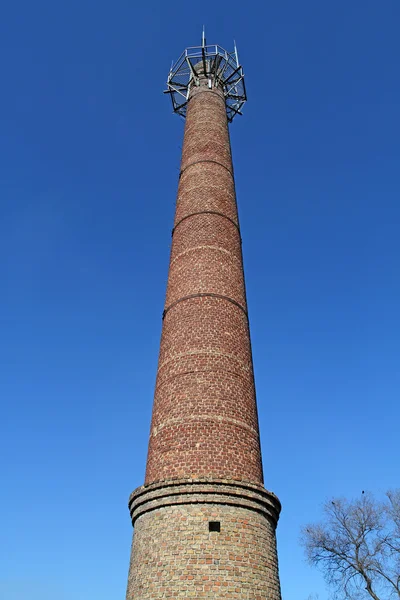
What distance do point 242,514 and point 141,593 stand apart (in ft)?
5.49

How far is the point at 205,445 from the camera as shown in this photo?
7.55 meters

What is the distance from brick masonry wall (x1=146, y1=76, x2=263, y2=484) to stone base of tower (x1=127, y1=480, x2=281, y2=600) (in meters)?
0.27

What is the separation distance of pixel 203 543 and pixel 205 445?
1415 mm

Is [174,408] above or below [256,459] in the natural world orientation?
above

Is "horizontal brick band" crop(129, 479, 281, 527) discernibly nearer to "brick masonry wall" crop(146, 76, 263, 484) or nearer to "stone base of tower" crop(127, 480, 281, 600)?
"stone base of tower" crop(127, 480, 281, 600)

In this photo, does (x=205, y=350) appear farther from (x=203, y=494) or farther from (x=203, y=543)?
(x=203, y=543)

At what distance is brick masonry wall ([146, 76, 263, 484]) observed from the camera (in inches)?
301

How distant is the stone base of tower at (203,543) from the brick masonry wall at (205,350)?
0.27 meters

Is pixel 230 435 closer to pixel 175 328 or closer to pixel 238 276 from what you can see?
pixel 175 328

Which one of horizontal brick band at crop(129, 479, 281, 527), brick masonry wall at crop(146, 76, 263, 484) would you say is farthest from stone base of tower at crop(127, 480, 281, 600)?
brick masonry wall at crop(146, 76, 263, 484)

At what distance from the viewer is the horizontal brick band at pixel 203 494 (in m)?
6.96

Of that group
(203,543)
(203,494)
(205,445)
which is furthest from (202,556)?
(205,445)

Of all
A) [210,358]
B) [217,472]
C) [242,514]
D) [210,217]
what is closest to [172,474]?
[217,472]

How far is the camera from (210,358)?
868 cm
